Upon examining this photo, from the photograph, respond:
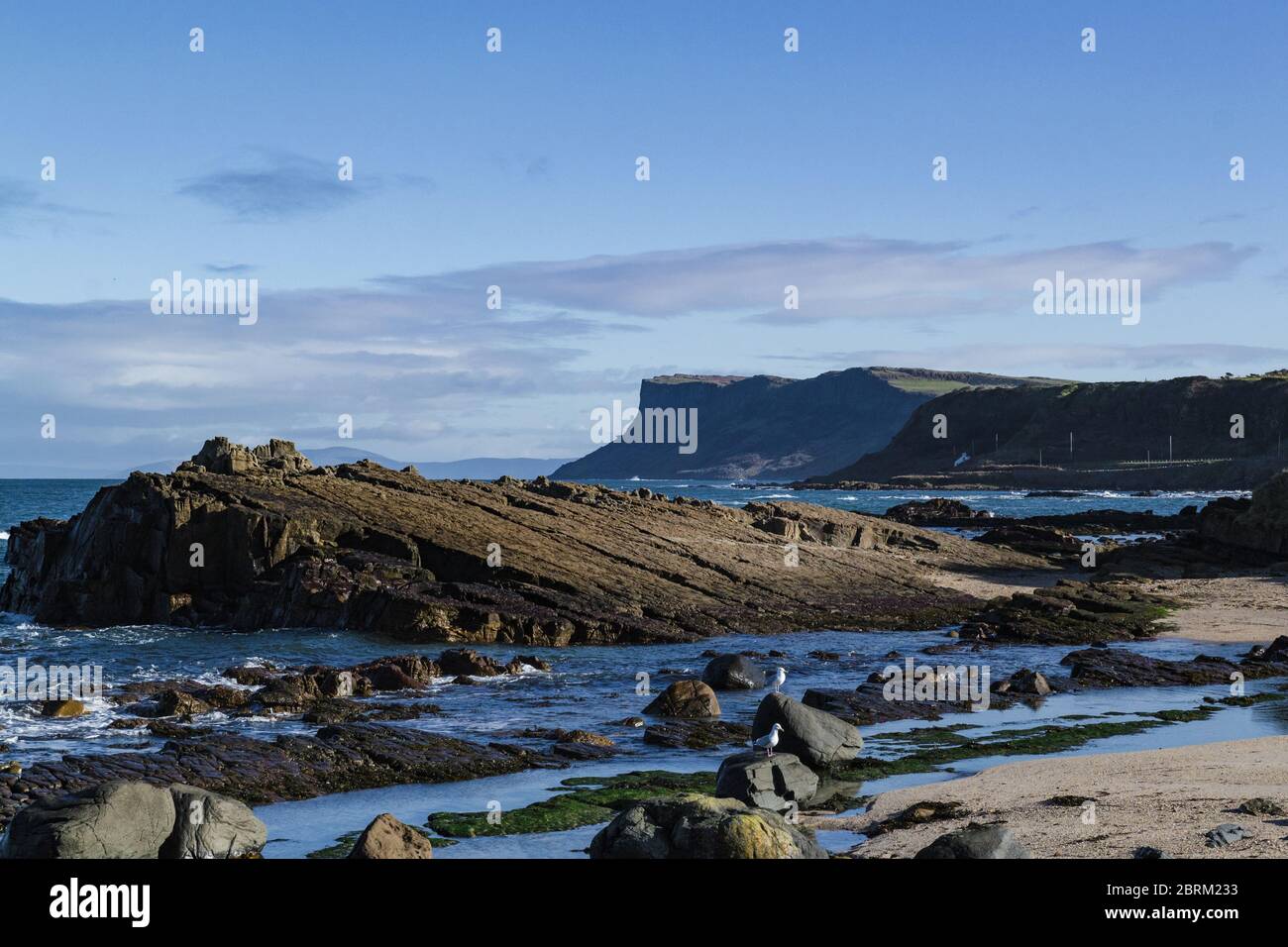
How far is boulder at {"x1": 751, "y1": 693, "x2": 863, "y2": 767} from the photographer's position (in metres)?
20.8

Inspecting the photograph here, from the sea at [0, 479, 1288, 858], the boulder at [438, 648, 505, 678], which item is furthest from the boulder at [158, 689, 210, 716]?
the boulder at [438, 648, 505, 678]

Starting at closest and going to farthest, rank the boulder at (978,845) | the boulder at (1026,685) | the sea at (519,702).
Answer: the boulder at (978,845)
the sea at (519,702)
the boulder at (1026,685)

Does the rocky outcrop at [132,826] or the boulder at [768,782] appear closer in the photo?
the rocky outcrop at [132,826]

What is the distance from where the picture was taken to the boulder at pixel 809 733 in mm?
20844

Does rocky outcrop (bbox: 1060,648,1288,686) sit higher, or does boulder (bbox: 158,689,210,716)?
boulder (bbox: 158,689,210,716)

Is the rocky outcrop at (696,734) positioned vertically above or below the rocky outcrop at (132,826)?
below

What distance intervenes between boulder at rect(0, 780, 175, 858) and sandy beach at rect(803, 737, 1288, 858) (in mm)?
8545

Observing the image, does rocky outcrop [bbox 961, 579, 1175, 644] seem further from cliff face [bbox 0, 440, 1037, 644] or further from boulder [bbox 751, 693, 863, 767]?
boulder [bbox 751, 693, 863, 767]

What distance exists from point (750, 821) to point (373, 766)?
8936 mm

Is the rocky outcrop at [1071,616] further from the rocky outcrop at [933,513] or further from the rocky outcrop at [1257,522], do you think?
the rocky outcrop at [933,513]

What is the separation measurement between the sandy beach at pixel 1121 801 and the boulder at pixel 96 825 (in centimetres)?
855

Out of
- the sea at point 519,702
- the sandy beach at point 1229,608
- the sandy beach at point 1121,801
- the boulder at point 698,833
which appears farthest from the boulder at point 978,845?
the sandy beach at point 1229,608

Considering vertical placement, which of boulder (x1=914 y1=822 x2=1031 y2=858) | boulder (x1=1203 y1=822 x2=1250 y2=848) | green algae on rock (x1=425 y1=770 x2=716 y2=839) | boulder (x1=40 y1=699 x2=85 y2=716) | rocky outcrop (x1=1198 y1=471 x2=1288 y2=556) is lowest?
green algae on rock (x1=425 y1=770 x2=716 y2=839)
